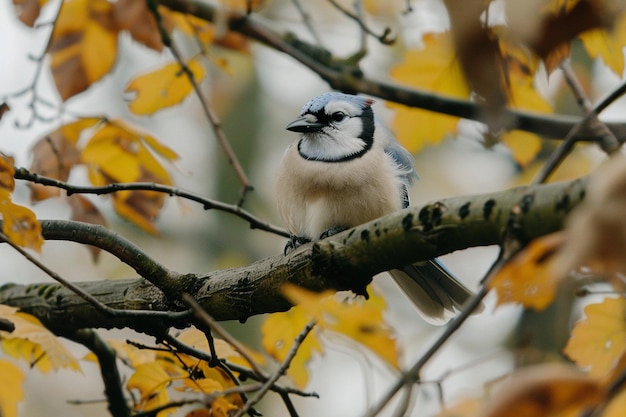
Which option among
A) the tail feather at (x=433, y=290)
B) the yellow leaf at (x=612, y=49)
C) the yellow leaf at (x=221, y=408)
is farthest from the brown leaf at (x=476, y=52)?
the tail feather at (x=433, y=290)

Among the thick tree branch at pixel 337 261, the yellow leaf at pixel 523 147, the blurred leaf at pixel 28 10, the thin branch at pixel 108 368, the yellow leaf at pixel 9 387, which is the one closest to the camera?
the thick tree branch at pixel 337 261

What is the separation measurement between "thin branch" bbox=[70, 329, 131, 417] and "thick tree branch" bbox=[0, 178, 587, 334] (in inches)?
1.6

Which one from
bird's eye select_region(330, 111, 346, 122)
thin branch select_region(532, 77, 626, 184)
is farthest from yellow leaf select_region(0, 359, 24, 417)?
bird's eye select_region(330, 111, 346, 122)

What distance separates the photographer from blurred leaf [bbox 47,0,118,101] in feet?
9.67

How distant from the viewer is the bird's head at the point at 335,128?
3365mm

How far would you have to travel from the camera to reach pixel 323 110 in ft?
11.7

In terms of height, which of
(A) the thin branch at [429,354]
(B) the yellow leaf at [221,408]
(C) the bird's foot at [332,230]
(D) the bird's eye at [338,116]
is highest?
(D) the bird's eye at [338,116]

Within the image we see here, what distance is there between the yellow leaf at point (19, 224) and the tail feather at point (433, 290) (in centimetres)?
180

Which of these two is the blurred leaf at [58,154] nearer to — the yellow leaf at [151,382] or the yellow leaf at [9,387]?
the yellow leaf at [151,382]

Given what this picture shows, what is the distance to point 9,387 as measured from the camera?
67.8 inches

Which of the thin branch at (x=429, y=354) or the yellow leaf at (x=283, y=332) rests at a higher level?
the yellow leaf at (x=283, y=332)

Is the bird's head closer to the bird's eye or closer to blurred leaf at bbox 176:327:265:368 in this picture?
the bird's eye

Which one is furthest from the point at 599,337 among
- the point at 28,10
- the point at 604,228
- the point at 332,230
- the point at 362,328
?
the point at 28,10

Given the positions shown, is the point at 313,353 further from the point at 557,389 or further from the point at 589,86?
the point at 589,86
